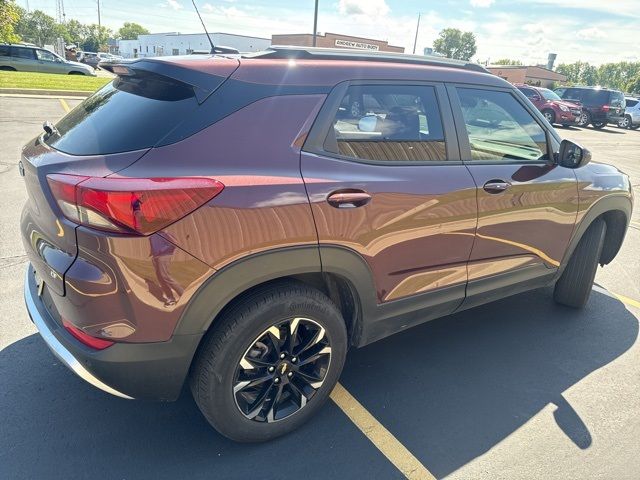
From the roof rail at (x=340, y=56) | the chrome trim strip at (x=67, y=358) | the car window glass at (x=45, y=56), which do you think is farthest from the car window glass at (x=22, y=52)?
the chrome trim strip at (x=67, y=358)

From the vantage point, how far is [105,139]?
198cm

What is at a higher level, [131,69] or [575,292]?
[131,69]

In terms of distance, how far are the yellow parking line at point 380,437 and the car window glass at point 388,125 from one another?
138 cm

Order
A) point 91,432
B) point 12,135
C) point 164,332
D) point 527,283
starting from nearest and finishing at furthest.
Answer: point 164,332 < point 91,432 < point 527,283 < point 12,135

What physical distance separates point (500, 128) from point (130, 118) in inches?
90.6

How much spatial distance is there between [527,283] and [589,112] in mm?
23340

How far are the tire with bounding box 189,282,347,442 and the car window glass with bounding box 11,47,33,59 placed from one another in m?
26.7

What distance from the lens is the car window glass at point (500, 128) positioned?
9.24ft

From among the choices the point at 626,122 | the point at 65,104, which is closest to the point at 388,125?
the point at 65,104

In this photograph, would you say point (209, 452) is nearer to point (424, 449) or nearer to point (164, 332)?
point (164, 332)

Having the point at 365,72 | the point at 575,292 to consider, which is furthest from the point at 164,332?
the point at 575,292

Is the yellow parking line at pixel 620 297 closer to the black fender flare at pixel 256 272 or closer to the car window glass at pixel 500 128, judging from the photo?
the car window glass at pixel 500 128

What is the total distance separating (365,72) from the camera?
2.40m

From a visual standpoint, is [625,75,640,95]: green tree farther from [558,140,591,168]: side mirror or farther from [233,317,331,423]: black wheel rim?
[233,317,331,423]: black wheel rim
